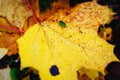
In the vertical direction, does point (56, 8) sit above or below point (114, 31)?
above

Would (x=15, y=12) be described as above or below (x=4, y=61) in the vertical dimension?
above

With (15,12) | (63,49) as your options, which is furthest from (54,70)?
(15,12)

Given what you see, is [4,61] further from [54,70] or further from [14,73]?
[54,70]

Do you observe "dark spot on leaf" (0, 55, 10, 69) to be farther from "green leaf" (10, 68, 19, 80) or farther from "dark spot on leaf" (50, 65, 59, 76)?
"dark spot on leaf" (50, 65, 59, 76)

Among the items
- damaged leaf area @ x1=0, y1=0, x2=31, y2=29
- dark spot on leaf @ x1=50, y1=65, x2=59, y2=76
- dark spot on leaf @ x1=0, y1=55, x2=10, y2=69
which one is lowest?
dark spot on leaf @ x1=50, y1=65, x2=59, y2=76

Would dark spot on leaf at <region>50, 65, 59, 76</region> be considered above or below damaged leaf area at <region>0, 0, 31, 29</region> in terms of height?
below

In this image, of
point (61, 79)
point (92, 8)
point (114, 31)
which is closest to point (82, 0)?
point (92, 8)

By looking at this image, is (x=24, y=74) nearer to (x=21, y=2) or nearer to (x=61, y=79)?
(x=61, y=79)

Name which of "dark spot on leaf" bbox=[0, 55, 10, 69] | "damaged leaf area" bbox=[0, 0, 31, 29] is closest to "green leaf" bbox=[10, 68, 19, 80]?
"dark spot on leaf" bbox=[0, 55, 10, 69]

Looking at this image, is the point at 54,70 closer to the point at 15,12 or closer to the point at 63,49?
the point at 63,49
